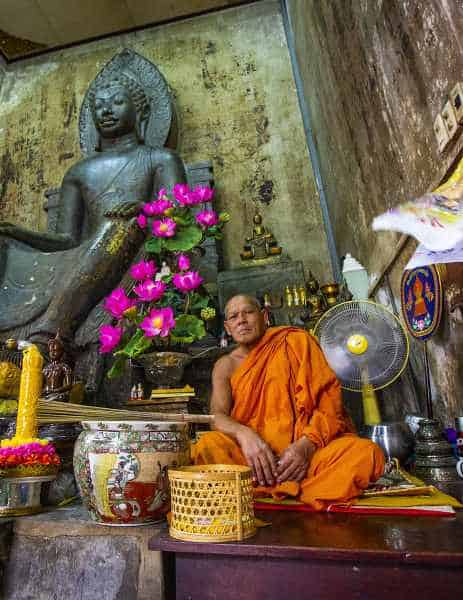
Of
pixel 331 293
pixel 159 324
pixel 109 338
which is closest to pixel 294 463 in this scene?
pixel 159 324

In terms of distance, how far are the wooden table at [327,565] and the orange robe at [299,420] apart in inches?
15.6

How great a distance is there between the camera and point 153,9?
5.93 m

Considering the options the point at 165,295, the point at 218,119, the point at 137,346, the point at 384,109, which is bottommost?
the point at 137,346

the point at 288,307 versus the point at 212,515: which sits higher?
the point at 288,307

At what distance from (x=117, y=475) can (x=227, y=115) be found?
508cm

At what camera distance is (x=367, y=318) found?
2.29 metres

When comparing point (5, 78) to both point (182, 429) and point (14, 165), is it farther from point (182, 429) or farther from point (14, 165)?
point (182, 429)

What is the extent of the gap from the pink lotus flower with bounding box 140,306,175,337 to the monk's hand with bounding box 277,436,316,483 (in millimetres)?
934

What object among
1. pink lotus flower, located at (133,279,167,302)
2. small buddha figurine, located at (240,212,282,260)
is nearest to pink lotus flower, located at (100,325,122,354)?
pink lotus flower, located at (133,279,167,302)

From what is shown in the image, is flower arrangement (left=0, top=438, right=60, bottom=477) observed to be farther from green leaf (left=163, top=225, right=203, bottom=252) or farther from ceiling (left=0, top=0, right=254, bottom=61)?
ceiling (left=0, top=0, right=254, bottom=61)

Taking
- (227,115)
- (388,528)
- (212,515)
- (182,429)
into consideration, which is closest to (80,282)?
(182,429)

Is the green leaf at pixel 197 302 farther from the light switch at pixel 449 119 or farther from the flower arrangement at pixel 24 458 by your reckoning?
the light switch at pixel 449 119

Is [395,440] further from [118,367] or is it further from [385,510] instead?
[118,367]

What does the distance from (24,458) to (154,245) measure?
1.77 metres
